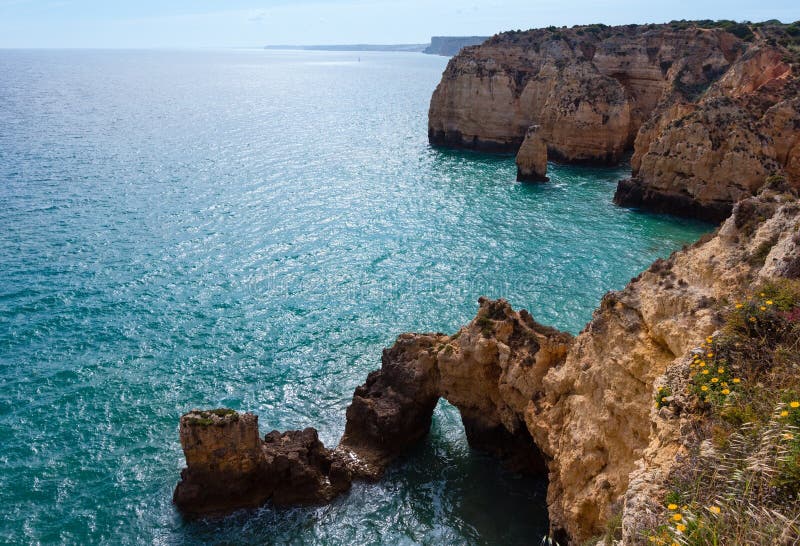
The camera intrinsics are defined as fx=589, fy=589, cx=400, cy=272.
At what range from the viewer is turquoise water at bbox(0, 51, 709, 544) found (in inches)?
800

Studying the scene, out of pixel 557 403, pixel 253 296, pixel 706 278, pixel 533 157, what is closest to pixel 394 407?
pixel 557 403

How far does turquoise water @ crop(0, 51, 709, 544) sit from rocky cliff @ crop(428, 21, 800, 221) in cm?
401

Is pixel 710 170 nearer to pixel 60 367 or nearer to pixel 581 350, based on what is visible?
pixel 581 350

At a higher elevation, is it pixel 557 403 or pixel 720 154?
pixel 720 154

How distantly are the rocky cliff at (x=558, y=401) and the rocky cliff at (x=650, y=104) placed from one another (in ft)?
104

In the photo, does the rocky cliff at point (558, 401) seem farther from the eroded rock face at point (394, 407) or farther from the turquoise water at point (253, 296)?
the turquoise water at point (253, 296)

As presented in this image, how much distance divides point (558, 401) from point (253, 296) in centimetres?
2234

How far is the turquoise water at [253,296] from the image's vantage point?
66.7 ft

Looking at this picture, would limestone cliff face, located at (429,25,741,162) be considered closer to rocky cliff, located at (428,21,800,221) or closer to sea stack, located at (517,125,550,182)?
rocky cliff, located at (428,21,800,221)

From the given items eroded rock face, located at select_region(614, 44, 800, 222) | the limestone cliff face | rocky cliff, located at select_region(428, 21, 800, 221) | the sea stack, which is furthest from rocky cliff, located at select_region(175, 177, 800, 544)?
the limestone cliff face

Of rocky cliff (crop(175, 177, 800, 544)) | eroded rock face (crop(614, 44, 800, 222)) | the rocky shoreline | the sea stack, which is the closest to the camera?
the rocky shoreline

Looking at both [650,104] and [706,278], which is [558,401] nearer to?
[706,278]

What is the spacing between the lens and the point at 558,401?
19.0m

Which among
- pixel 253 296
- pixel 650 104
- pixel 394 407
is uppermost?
pixel 650 104
